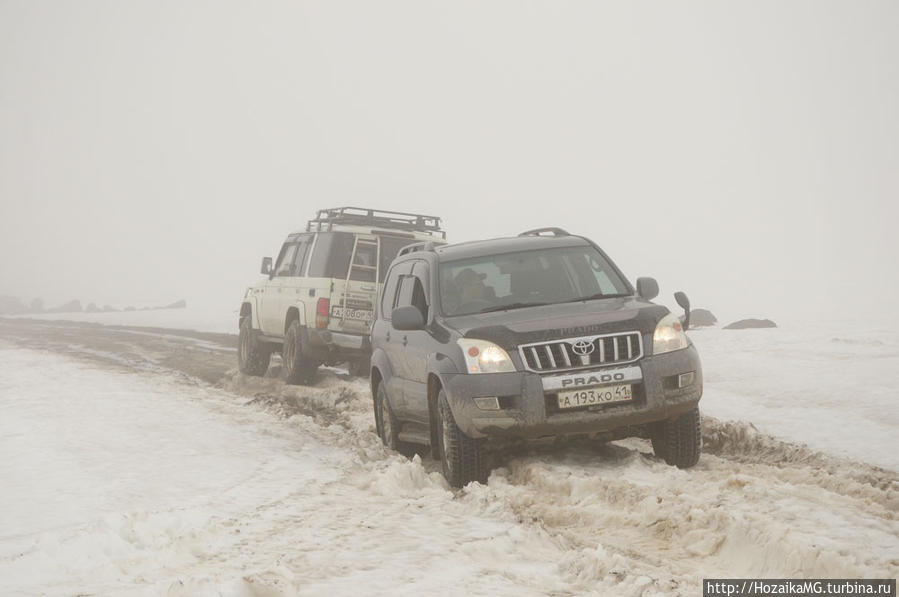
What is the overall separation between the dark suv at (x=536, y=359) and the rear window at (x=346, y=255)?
5.84 meters

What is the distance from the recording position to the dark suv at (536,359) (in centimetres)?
651

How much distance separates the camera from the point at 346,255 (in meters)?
14.0

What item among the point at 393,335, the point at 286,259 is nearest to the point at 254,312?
the point at 286,259

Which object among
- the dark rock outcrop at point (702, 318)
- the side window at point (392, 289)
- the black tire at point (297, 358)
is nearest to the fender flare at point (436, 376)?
the side window at point (392, 289)

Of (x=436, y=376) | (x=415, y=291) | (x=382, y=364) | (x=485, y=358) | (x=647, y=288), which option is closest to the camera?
(x=485, y=358)

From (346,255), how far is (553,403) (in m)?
7.93

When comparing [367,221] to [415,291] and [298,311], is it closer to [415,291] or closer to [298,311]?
[298,311]

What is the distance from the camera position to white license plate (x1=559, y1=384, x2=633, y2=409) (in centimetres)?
648

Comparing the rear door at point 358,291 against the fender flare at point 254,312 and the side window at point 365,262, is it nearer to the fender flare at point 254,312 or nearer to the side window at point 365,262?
the side window at point 365,262

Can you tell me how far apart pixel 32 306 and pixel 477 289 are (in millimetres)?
74788

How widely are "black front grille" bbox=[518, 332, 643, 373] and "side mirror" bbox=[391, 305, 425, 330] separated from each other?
1184mm

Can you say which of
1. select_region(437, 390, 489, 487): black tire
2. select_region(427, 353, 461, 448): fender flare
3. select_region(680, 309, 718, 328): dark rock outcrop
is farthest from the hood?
select_region(680, 309, 718, 328): dark rock outcrop

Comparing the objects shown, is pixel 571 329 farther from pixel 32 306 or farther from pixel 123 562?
pixel 32 306

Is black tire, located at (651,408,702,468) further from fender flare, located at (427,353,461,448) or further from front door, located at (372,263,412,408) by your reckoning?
front door, located at (372,263,412,408)
